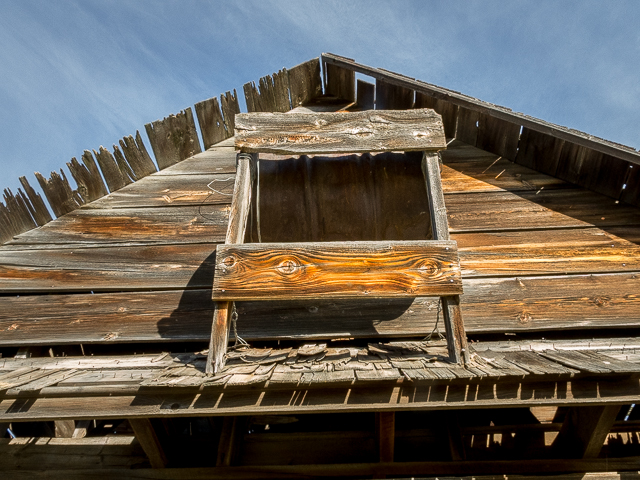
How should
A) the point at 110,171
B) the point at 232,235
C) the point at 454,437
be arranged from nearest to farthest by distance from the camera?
1. the point at 232,235
2. the point at 454,437
3. the point at 110,171

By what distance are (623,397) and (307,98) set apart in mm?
4354

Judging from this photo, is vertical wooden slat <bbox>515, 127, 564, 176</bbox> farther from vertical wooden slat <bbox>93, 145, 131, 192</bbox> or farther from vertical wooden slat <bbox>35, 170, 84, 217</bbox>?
vertical wooden slat <bbox>35, 170, 84, 217</bbox>

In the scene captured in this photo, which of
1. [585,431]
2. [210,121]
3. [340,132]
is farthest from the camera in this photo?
[210,121]

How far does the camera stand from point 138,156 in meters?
3.88

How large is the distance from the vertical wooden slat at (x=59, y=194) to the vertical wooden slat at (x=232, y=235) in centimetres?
178

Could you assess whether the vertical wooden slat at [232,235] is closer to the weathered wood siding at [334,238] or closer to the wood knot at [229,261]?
the wood knot at [229,261]

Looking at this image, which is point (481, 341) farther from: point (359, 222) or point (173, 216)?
point (173, 216)

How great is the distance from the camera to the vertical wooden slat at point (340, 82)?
15.4 feet

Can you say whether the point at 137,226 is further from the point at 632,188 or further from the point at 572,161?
the point at 632,188

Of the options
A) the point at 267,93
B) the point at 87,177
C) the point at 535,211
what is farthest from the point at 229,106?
the point at 535,211

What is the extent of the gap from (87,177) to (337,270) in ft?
8.95

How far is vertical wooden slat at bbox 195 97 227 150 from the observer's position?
412 cm

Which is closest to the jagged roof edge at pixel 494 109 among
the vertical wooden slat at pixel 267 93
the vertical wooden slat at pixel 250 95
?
the vertical wooden slat at pixel 267 93

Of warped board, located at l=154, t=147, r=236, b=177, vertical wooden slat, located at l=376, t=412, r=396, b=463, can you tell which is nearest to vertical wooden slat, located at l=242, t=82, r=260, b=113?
warped board, located at l=154, t=147, r=236, b=177
